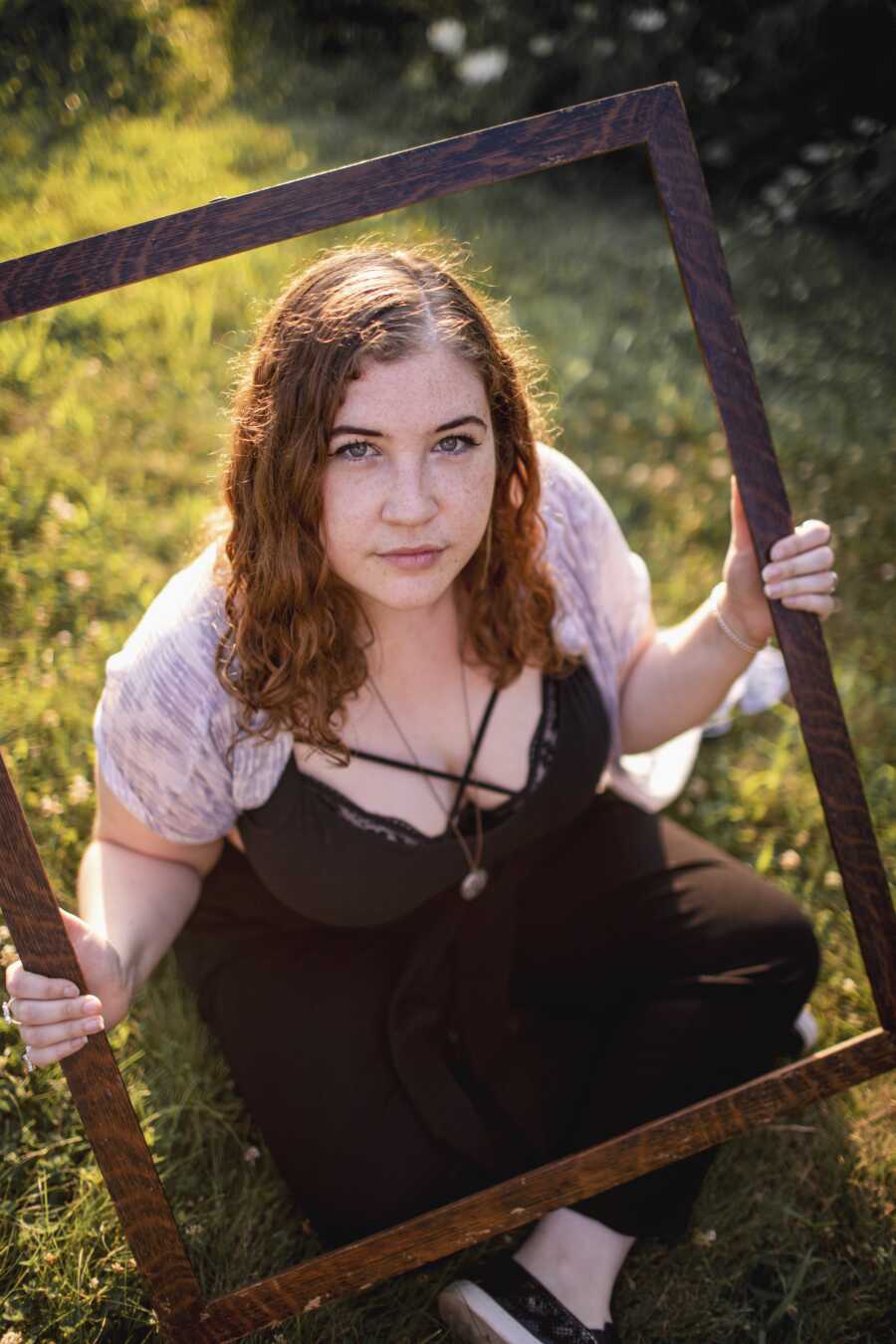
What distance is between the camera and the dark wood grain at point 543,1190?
1.77m

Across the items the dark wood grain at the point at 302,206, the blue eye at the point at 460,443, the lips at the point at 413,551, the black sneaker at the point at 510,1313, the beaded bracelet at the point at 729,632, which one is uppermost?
the dark wood grain at the point at 302,206

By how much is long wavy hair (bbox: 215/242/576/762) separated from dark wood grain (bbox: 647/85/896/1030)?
338 mm

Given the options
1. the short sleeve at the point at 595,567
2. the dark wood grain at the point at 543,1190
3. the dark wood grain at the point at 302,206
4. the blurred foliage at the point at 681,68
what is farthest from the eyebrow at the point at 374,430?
the blurred foliage at the point at 681,68

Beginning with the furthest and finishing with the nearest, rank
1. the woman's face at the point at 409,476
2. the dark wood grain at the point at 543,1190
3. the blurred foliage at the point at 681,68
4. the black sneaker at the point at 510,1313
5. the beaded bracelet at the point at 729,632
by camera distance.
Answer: the blurred foliage at the point at 681,68 < the beaded bracelet at the point at 729,632 < the black sneaker at the point at 510,1313 < the dark wood grain at the point at 543,1190 < the woman's face at the point at 409,476

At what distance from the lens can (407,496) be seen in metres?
1.66

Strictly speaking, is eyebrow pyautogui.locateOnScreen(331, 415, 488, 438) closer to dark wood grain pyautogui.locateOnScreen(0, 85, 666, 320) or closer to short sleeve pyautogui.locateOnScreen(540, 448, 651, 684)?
dark wood grain pyautogui.locateOnScreen(0, 85, 666, 320)

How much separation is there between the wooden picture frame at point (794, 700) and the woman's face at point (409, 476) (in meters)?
0.26

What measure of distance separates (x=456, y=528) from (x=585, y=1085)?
1.25 metres

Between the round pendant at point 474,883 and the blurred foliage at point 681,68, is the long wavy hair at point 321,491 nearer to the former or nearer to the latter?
the round pendant at point 474,883

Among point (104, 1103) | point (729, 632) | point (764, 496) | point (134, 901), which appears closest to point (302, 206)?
point (764, 496)

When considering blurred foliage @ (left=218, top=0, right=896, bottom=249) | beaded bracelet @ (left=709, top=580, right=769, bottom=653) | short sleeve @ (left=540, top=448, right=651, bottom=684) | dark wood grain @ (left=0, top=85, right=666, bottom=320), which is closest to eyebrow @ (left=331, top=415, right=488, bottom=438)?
dark wood grain @ (left=0, top=85, right=666, bottom=320)

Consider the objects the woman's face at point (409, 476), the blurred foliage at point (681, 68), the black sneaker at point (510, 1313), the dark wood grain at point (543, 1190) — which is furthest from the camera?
the blurred foliage at point (681, 68)

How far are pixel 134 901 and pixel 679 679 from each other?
3.83 feet

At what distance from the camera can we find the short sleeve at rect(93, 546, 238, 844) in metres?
1.92
